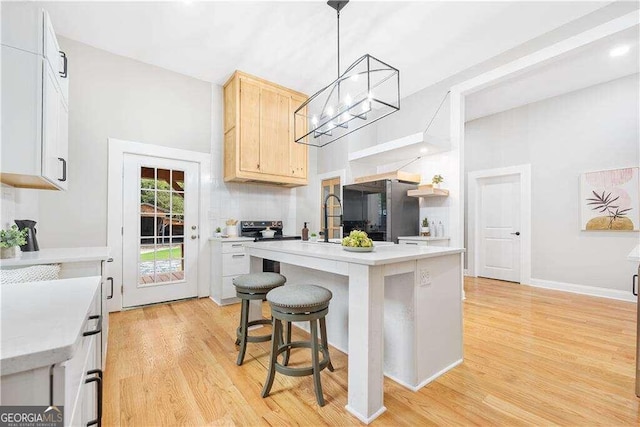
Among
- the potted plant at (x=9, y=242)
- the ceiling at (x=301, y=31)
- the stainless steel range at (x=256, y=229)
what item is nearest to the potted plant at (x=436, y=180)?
the ceiling at (x=301, y=31)

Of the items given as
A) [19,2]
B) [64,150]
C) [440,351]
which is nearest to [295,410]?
[440,351]

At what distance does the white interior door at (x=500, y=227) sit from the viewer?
4.95m

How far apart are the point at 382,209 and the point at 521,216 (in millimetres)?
2602

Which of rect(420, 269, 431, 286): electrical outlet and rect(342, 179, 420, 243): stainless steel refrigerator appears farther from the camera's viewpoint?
rect(342, 179, 420, 243): stainless steel refrigerator

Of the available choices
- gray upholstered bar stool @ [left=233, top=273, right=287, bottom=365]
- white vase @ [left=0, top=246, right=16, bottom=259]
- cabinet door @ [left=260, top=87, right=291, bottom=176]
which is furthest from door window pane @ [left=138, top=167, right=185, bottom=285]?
gray upholstered bar stool @ [left=233, top=273, right=287, bottom=365]

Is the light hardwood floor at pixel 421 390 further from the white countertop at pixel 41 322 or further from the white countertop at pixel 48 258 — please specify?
the white countertop at pixel 41 322

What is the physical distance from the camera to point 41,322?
0.72 meters

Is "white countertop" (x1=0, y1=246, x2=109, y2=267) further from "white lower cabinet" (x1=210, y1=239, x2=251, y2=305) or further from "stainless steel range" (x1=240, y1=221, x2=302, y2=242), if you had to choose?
"stainless steel range" (x1=240, y1=221, x2=302, y2=242)

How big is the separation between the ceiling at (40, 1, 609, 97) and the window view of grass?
8.04 ft

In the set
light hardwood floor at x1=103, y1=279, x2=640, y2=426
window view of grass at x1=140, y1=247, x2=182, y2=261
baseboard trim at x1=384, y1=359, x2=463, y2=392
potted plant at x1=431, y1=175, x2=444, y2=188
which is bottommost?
light hardwood floor at x1=103, y1=279, x2=640, y2=426

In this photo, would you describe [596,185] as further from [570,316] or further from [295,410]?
[295,410]

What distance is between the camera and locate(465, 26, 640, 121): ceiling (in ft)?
9.88

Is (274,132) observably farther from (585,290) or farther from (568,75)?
(585,290)

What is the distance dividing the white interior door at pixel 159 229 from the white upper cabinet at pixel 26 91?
A: 1.86 m
